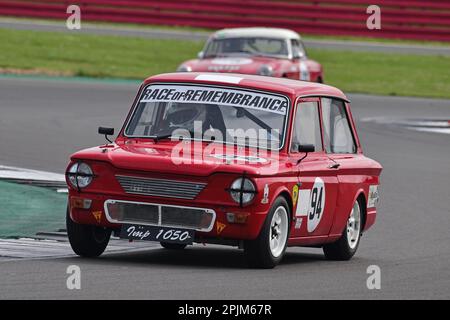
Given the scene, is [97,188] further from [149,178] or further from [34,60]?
[34,60]

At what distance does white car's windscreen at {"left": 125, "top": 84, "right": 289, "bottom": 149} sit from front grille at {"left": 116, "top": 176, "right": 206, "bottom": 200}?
0.86 metres

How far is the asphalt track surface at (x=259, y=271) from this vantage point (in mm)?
8383

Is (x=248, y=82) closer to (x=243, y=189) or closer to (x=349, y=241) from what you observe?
(x=243, y=189)

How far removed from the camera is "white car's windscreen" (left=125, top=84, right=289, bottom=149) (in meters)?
10.3

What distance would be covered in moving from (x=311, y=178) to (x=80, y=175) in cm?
174

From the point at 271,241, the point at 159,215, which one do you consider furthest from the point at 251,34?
the point at 159,215

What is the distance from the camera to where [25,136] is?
18891 millimetres

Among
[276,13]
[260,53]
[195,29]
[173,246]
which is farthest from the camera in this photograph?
[195,29]

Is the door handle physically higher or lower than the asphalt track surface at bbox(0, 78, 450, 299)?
higher

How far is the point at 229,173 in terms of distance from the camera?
9383 mm

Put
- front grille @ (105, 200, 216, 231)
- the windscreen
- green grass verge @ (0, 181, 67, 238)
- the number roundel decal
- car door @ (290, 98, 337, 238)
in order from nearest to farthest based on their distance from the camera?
front grille @ (105, 200, 216, 231)
car door @ (290, 98, 337, 238)
the number roundel decal
green grass verge @ (0, 181, 67, 238)
the windscreen

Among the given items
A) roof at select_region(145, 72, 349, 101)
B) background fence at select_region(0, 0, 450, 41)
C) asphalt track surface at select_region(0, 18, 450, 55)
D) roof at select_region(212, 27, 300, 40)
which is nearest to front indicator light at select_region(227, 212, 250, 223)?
roof at select_region(145, 72, 349, 101)

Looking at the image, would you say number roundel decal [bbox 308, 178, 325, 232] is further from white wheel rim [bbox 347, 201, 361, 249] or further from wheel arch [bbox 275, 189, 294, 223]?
white wheel rim [bbox 347, 201, 361, 249]

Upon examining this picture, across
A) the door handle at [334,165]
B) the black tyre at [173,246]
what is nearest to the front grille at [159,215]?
the black tyre at [173,246]
